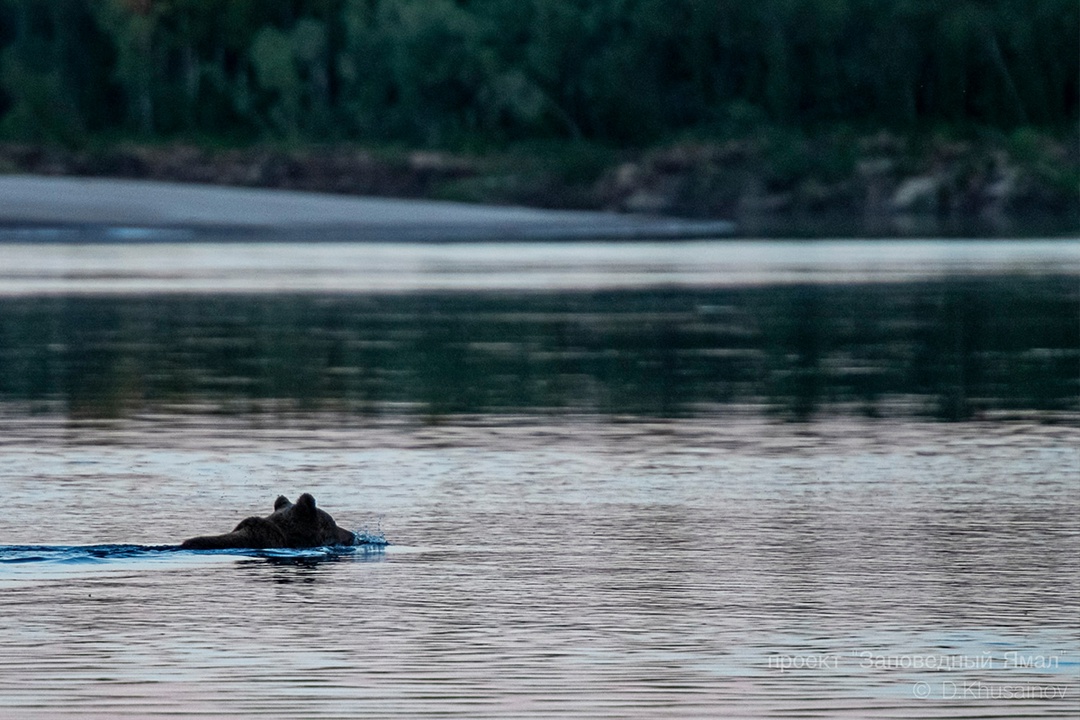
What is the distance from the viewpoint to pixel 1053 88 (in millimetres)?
95438

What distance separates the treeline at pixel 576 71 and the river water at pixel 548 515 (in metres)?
65.9

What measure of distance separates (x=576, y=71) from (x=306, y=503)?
8787 cm

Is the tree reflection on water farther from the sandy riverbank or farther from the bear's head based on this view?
the sandy riverbank

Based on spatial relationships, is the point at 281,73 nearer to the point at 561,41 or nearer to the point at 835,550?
the point at 561,41

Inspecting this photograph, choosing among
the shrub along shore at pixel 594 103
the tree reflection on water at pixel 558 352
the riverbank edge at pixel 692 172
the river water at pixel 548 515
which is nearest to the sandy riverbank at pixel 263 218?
the riverbank edge at pixel 692 172

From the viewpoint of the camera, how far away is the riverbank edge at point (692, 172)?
8862cm

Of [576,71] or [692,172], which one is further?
[576,71]

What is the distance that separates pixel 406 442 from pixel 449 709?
8.66 meters

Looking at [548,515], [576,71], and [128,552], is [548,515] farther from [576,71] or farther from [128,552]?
[576,71]

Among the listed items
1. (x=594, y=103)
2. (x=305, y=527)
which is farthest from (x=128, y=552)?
(x=594, y=103)

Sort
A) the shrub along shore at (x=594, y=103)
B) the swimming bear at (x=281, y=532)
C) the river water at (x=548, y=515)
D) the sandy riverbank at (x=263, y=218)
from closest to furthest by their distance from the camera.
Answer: the river water at (x=548, y=515) → the swimming bear at (x=281, y=532) → the sandy riverbank at (x=263, y=218) → the shrub along shore at (x=594, y=103)

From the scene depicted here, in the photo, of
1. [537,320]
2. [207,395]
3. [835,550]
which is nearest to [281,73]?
[537,320]

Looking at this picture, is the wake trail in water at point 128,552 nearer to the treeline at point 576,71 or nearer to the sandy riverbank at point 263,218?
the sandy riverbank at point 263,218

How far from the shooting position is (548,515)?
14.3 m
